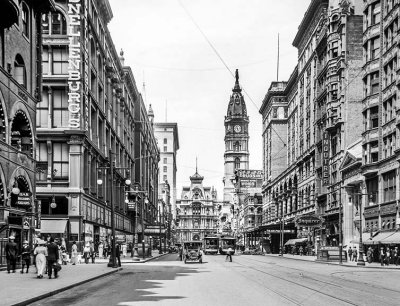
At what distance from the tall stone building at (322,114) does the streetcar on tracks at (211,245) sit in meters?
11.2

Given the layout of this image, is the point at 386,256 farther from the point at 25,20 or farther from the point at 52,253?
the point at 25,20

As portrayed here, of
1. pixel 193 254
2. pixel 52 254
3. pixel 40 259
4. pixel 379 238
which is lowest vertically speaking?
pixel 193 254

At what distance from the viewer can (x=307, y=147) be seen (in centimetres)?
9975

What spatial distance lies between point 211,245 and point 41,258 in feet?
248

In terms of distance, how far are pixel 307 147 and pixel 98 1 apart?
135ft

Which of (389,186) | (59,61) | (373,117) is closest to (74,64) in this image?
(59,61)

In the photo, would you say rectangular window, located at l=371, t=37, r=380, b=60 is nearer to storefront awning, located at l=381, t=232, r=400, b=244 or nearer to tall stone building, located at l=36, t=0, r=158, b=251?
storefront awning, located at l=381, t=232, r=400, b=244

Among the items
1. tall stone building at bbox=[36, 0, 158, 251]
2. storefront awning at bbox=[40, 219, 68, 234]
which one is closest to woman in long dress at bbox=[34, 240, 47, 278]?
tall stone building at bbox=[36, 0, 158, 251]

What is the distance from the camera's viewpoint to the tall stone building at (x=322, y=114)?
246 ft

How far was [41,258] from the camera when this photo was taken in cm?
2934

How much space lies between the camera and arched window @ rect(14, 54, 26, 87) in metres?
39.1

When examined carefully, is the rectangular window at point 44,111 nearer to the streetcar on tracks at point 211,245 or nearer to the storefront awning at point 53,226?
the storefront awning at point 53,226

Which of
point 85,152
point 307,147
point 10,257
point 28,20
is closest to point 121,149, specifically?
point 307,147

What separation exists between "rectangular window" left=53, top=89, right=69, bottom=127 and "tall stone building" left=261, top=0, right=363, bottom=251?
2671cm
